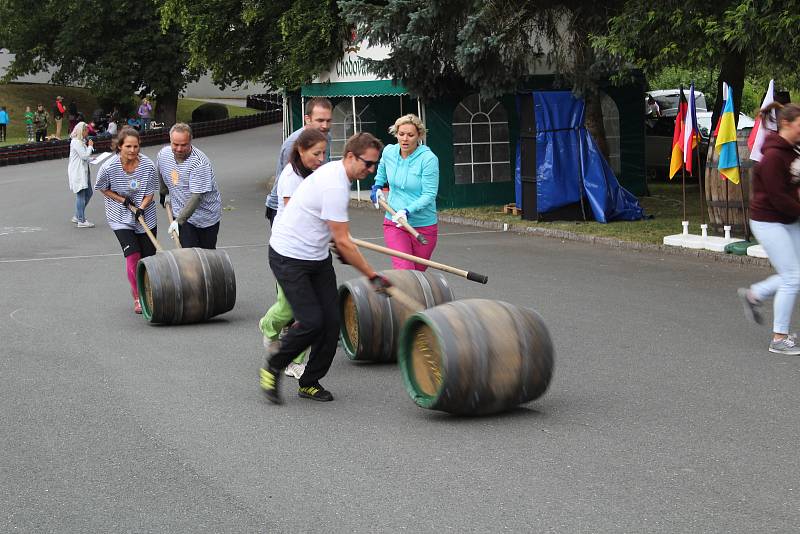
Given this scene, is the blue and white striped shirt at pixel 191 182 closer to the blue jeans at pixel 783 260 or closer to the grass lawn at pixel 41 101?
the blue jeans at pixel 783 260

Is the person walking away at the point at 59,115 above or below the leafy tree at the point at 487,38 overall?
below

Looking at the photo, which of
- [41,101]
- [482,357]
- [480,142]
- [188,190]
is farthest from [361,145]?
[41,101]

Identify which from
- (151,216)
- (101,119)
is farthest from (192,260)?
(101,119)

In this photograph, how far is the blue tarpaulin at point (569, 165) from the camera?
19.2 metres

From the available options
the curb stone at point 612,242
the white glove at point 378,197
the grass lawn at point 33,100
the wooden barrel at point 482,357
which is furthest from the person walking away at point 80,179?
the grass lawn at point 33,100

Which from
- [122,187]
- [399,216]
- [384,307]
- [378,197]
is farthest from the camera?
[122,187]

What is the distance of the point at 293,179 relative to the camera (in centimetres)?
828

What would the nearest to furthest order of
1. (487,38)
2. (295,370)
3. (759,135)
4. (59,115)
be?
1. (295,370)
2. (759,135)
3. (487,38)
4. (59,115)

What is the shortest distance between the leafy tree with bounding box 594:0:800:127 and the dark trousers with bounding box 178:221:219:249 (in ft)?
22.0

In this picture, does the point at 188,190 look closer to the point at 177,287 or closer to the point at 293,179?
the point at 177,287

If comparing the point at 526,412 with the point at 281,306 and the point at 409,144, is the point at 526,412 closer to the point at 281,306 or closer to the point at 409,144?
the point at 281,306

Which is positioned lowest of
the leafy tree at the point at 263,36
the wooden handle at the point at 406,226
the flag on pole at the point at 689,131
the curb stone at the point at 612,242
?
the curb stone at the point at 612,242

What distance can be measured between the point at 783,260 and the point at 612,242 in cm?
767

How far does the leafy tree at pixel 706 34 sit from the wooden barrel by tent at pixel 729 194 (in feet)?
3.91
